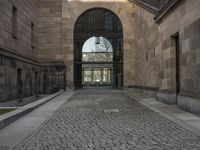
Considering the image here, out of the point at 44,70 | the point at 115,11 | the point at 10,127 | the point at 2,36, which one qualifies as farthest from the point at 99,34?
the point at 10,127

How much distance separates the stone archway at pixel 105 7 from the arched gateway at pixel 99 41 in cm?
65

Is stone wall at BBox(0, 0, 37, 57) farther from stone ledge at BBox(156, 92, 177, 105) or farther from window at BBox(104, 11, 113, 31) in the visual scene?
stone ledge at BBox(156, 92, 177, 105)

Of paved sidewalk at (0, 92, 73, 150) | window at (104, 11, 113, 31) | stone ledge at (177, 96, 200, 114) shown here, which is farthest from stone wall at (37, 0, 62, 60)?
stone ledge at (177, 96, 200, 114)

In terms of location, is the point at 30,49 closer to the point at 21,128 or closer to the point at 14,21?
the point at 14,21

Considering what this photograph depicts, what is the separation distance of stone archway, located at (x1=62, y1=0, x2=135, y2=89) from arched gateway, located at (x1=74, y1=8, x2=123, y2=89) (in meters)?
0.65

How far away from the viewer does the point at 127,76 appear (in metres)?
31.1

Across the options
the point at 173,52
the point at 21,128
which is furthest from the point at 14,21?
the point at 21,128

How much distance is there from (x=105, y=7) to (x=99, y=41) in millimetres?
7291

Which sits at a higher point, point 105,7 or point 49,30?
point 105,7

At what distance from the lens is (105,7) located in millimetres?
31312

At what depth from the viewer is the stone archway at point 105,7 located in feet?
102

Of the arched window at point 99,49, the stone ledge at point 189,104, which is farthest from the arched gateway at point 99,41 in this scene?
the stone ledge at point 189,104

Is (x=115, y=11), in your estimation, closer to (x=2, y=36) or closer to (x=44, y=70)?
(x=44, y=70)

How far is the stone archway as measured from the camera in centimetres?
A: 3098
